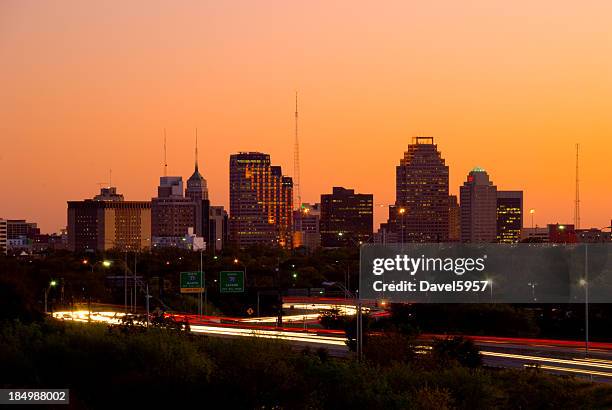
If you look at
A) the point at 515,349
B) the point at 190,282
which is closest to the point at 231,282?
the point at 190,282

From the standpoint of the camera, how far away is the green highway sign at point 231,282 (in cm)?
9970

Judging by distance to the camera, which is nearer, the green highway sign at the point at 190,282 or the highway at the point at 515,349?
the highway at the point at 515,349

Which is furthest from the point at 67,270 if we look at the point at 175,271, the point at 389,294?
the point at 389,294

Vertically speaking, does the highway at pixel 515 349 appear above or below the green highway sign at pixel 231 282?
below

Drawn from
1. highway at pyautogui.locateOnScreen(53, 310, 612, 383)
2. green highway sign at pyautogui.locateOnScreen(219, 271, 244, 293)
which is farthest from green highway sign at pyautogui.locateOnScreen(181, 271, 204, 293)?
highway at pyautogui.locateOnScreen(53, 310, 612, 383)

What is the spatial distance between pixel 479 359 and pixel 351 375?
59.4 ft

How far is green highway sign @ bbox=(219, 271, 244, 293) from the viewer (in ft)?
327

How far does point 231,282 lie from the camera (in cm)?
9981

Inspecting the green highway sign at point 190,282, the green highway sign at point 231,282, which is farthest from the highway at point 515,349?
the green highway sign at point 231,282

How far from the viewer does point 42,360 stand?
4656 centimetres

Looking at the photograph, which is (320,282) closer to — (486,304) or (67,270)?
(67,270)

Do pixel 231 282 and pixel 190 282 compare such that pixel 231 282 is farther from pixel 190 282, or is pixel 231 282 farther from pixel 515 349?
pixel 515 349

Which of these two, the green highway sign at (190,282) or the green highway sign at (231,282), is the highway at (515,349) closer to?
the green highway sign at (190,282)

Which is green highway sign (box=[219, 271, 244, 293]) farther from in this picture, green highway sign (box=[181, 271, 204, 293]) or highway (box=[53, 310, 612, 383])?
highway (box=[53, 310, 612, 383])
